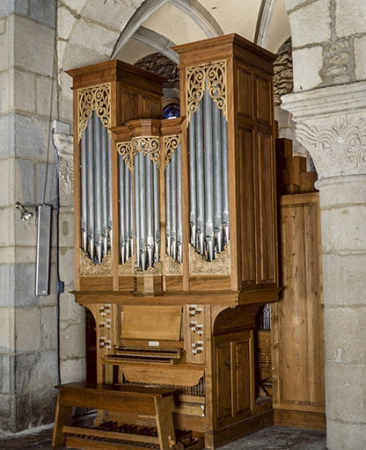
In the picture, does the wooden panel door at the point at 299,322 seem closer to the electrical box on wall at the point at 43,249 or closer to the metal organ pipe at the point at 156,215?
the metal organ pipe at the point at 156,215

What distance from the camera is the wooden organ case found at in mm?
5664

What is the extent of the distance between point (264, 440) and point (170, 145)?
2538 mm

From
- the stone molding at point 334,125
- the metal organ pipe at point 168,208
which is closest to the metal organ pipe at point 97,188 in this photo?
the metal organ pipe at point 168,208

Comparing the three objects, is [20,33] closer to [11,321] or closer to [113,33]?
[113,33]

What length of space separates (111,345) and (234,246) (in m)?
1.54

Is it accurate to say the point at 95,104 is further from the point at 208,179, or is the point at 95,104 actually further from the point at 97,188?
the point at 208,179

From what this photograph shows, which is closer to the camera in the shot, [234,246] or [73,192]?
[234,246]

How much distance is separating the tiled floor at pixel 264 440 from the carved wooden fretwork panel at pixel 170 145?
2374mm

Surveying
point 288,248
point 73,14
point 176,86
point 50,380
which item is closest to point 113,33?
point 73,14

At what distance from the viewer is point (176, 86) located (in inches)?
456

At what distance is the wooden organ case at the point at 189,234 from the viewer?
5.66 m

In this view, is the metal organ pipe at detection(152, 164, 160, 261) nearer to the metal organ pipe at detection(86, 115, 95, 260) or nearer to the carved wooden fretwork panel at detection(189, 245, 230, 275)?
the carved wooden fretwork panel at detection(189, 245, 230, 275)

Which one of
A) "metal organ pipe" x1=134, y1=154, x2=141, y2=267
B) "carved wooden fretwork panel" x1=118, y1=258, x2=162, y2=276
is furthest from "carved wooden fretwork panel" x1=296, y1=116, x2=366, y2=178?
"carved wooden fretwork panel" x1=118, y1=258, x2=162, y2=276

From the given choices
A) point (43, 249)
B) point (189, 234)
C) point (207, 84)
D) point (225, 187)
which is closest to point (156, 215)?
point (189, 234)
